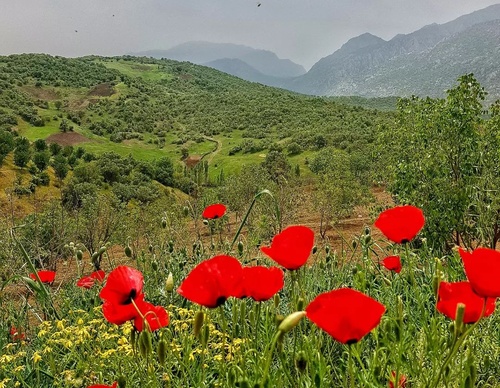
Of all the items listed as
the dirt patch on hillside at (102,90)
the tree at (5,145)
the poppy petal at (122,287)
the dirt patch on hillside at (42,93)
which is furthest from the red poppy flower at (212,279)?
the dirt patch on hillside at (102,90)

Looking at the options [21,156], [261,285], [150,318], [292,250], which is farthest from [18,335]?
[21,156]

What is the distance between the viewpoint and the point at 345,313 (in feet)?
3.96

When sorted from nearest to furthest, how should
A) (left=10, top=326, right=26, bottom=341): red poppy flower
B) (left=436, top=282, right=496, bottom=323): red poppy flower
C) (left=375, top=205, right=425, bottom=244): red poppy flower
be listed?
(left=436, top=282, right=496, bottom=323): red poppy flower → (left=375, top=205, right=425, bottom=244): red poppy flower → (left=10, top=326, right=26, bottom=341): red poppy flower

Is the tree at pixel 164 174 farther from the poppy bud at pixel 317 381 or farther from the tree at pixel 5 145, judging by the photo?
the poppy bud at pixel 317 381

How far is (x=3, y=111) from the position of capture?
53.1m

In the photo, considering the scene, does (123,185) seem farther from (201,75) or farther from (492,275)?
(201,75)

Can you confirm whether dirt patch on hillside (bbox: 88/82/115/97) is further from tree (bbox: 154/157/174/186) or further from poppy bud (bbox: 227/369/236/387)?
poppy bud (bbox: 227/369/236/387)

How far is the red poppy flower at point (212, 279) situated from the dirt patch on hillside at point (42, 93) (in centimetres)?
7633

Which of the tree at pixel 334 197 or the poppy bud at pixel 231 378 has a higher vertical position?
the poppy bud at pixel 231 378

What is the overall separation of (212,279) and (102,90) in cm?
8637

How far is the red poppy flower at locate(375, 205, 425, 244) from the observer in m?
1.88

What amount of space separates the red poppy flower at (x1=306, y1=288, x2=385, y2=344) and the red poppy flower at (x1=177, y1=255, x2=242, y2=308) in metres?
0.32

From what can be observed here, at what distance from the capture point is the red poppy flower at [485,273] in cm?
120

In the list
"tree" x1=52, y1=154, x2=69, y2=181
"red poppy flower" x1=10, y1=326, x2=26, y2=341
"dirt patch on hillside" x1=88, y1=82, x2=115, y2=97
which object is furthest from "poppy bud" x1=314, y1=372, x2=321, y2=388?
"dirt patch on hillside" x1=88, y1=82, x2=115, y2=97
